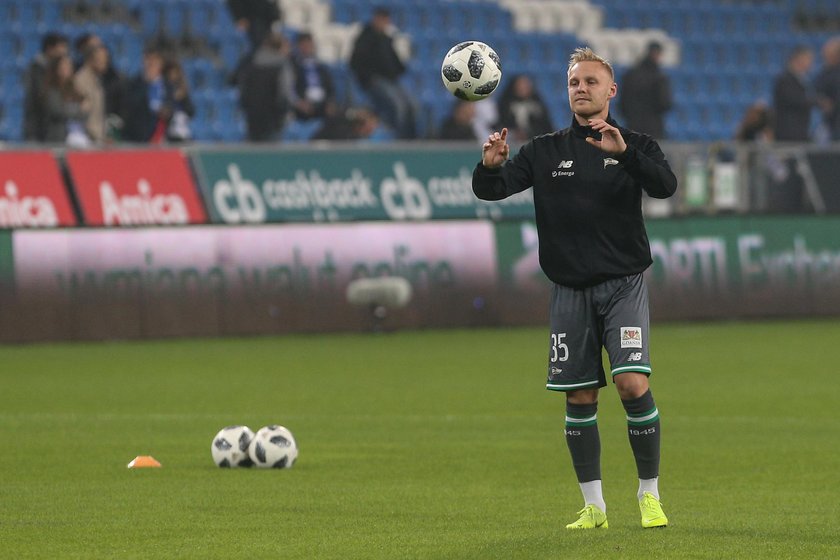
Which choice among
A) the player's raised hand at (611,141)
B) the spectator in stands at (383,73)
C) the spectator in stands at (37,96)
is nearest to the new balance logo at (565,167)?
the player's raised hand at (611,141)

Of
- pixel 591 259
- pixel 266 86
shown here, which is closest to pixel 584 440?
pixel 591 259

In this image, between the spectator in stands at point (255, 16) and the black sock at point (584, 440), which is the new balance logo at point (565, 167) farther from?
the spectator in stands at point (255, 16)

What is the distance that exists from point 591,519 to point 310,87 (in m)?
17.6

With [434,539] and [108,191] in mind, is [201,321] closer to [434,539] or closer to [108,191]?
[108,191]

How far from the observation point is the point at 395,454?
11.8 metres

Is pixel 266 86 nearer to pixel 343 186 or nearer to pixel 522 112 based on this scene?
pixel 343 186

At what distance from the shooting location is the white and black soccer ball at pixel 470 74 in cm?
893

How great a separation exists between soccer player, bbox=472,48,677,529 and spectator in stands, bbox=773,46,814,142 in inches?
805

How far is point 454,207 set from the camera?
23812 mm

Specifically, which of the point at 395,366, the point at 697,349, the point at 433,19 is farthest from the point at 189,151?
the point at 433,19

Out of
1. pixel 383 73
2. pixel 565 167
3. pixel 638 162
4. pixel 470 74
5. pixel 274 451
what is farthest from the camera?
pixel 383 73

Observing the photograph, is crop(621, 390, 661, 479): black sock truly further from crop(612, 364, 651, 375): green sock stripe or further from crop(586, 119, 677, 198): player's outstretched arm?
crop(586, 119, 677, 198): player's outstretched arm

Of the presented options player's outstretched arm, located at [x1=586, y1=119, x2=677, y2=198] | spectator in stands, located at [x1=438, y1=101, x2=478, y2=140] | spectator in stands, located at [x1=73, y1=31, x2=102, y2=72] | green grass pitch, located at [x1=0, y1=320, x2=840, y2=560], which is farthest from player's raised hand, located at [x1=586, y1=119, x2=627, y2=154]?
spectator in stands, located at [x1=438, y1=101, x2=478, y2=140]

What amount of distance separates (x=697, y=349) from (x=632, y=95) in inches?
289
